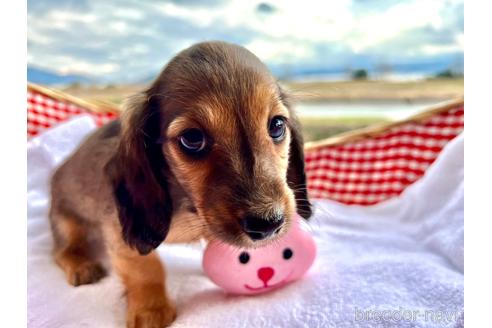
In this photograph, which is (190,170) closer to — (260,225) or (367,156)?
(260,225)

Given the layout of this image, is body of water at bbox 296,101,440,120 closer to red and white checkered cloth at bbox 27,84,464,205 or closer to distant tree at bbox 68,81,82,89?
red and white checkered cloth at bbox 27,84,464,205

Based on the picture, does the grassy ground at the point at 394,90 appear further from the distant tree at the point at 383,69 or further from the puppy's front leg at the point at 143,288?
the puppy's front leg at the point at 143,288

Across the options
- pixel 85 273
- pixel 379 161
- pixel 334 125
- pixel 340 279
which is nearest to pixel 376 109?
pixel 334 125

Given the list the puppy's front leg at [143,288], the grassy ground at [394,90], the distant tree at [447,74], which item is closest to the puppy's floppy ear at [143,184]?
the puppy's front leg at [143,288]

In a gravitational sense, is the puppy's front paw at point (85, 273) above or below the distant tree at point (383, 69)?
below
